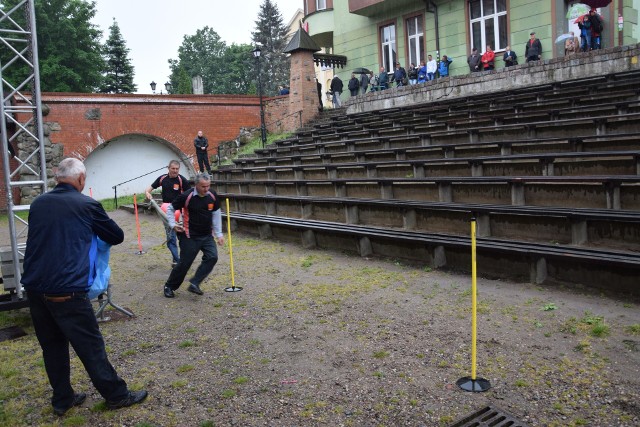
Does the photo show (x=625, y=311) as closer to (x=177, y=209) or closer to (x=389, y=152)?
(x=177, y=209)

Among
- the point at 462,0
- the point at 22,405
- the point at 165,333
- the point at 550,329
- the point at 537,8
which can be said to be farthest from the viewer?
the point at 462,0

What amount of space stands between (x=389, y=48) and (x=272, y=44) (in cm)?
5531

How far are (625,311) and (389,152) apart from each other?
326 inches

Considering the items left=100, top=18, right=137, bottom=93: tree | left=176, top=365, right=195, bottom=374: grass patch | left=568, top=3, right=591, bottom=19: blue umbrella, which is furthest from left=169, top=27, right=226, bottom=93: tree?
left=176, top=365, right=195, bottom=374: grass patch

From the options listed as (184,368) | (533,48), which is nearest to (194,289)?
(184,368)

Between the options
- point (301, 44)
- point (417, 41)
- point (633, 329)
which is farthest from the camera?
point (417, 41)

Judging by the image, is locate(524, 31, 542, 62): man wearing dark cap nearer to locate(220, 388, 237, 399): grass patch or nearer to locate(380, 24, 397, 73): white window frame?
locate(380, 24, 397, 73): white window frame

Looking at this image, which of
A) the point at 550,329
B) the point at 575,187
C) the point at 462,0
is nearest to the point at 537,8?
the point at 462,0

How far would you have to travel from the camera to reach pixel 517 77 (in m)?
17.0

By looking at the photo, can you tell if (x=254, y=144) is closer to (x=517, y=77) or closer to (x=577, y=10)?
(x=517, y=77)

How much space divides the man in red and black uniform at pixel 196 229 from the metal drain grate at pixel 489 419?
4.90m

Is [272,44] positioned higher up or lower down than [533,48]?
higher up

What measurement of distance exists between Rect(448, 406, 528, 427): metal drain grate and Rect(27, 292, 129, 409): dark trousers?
2806 millimetres

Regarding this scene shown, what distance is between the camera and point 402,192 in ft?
37.4
